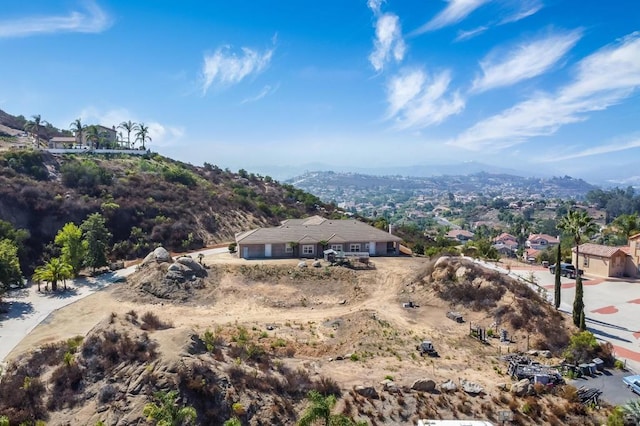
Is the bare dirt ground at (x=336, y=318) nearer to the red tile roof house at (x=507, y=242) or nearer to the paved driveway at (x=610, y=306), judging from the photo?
the paved driveway at (x=610, y=306)

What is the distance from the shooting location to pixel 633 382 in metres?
22.5

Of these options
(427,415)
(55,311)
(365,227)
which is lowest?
(427,415)

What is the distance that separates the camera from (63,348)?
22484mm

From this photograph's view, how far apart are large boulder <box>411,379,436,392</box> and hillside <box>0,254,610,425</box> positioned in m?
0.05

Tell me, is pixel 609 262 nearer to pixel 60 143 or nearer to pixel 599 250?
pixel 599 250

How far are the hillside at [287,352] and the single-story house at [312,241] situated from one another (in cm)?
746

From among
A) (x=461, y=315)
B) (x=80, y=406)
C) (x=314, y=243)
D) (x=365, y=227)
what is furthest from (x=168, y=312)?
(x=365, y=227)

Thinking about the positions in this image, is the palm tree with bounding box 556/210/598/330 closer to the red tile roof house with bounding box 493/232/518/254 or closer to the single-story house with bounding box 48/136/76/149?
the red tile roof house with bounding box 493/232/518/254

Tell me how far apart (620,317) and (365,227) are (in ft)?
93.0

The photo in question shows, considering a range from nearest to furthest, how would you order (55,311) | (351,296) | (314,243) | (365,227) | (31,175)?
(55,311)
(351,296)
(314,243)
(365,227)
(31,175)

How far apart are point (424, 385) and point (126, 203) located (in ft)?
160

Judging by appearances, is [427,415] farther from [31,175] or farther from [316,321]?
[31,175]

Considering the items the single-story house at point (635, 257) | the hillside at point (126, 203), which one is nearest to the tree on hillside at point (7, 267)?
the hillside at point (126, 203)

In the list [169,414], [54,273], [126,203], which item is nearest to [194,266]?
[54,273]
